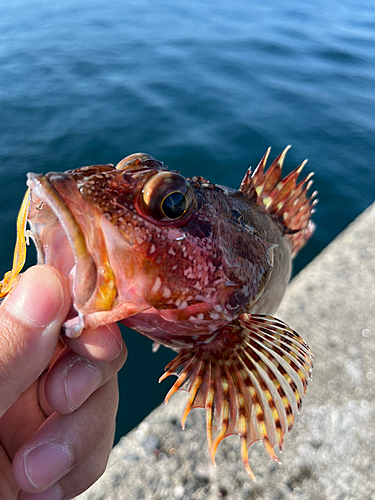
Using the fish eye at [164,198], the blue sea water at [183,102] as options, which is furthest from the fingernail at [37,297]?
the blue sea water at [183,102]

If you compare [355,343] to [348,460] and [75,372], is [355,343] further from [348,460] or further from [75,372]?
[75,372]

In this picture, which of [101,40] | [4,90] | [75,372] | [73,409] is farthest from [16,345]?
[101,40]

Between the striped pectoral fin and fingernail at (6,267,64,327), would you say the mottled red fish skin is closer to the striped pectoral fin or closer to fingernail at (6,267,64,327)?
the striped pectoral fin

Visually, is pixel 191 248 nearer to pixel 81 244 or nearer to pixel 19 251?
pixel 81 244

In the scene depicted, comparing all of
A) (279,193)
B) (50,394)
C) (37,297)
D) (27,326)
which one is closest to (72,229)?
(37,297)

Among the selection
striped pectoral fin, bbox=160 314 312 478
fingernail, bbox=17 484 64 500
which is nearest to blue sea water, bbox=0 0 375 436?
fingernail, bbox=17 484 64 500

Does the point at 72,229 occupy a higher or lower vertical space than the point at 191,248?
higher
